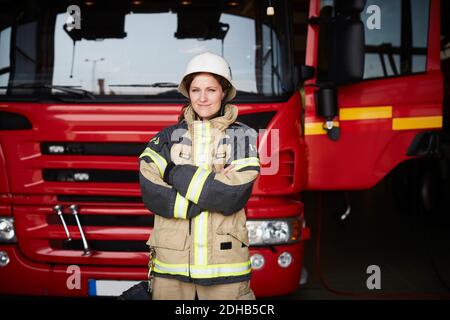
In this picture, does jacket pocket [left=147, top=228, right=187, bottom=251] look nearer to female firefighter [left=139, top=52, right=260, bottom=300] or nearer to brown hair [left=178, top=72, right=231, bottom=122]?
female firefighter [left=139, top=52, right=260, bottom=300]

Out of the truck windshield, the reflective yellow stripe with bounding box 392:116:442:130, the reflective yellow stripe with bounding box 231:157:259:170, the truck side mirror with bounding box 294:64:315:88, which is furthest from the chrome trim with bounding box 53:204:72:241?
the reflective yellow stripe with bounding box 392:116:442:130

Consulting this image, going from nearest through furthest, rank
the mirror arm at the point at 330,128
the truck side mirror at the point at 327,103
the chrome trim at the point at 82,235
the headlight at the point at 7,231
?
1. the chrome trim at the point at 82,235
2. the headlight at the point at 7,231
3. the truck side mirror at the point at 327,103
4. the mirror arm at the point at 330,128

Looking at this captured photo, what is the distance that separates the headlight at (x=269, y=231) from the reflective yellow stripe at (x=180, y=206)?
38.7 inches

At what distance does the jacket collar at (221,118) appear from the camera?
2.49 metres

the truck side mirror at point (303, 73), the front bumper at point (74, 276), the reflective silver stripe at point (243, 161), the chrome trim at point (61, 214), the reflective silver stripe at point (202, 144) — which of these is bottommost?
the front bumper at point (74, 276)

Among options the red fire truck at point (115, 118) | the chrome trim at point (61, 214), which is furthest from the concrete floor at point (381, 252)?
the chrome trim at point (61, 214)

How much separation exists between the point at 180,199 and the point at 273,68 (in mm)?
1350

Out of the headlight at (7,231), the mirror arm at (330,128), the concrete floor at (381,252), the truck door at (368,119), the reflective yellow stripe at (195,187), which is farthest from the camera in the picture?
the concrete floor at (381,252)

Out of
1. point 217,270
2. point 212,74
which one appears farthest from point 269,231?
point 212,74

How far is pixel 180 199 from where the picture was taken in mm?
2369

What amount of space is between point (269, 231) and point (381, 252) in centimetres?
294

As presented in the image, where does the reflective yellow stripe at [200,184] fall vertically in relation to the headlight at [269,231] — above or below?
above

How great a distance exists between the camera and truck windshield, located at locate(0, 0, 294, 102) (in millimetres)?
3355

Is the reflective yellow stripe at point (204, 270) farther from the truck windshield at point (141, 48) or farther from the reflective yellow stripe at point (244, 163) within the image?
the truck windshield at point (141, 48)
